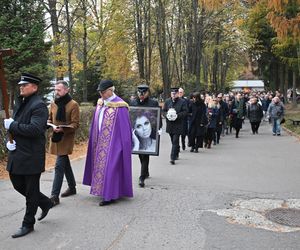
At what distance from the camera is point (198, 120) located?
15.2 meters

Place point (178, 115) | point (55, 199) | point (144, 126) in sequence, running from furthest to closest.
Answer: point (178, 115) < point (144, 126) < point (55, 199)

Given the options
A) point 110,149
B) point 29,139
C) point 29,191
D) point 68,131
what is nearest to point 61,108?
point 68,131

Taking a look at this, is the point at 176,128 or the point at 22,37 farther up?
the point at 22,37

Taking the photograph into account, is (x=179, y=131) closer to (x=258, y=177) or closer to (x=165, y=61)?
(x=258, y=177)

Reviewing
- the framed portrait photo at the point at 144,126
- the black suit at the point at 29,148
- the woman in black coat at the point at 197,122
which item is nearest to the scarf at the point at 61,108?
the black suit at the point at 29,148

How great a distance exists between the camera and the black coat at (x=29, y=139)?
18.5ft

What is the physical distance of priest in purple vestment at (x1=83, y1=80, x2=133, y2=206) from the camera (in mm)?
7305

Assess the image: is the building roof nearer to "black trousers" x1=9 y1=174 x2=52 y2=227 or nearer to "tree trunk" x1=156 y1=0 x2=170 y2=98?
Result: "tree trunk" x1=156 y1=0 x2=170 y2=98

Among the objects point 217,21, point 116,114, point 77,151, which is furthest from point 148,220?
point 217,21

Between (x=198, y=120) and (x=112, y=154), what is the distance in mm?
8135

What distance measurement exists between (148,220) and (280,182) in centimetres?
396

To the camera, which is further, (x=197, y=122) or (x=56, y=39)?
(x=56, y=39)

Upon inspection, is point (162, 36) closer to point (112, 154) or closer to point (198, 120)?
point (198, 120)

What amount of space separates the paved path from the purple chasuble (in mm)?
257
